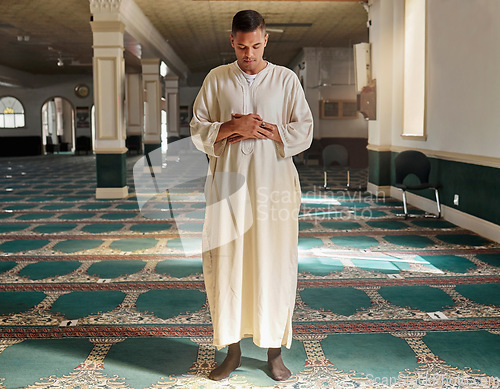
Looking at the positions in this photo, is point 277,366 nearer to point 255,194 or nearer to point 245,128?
point 255,194

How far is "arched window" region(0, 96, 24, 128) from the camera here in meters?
24.2

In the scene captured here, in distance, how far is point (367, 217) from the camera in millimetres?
7242

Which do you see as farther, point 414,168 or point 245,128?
point 414,168

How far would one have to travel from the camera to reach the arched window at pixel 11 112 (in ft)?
79.5

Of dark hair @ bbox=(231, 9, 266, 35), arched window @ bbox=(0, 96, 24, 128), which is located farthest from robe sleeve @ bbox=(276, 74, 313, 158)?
arched window @ bbox=(0, 96, 24, 128)

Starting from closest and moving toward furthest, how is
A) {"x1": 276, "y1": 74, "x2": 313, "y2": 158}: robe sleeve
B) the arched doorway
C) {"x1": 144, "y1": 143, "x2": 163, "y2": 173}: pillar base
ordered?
{"x1": 276, "y1": 74, "x2": 313, "y2": 158}: robe sleeve < {"x1": 144, "y1": 143, "x2": 163, "y2": 173}: pillar base < the arched doorway

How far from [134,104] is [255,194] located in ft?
63.9

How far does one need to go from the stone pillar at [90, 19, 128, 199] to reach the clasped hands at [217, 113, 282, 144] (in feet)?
24.0

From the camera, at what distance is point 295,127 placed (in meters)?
2.51

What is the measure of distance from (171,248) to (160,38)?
940 centimetres

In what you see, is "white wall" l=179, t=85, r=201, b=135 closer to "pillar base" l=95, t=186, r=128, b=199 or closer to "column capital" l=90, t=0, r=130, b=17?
"column capital" l=90, t=0, r=130, b=17

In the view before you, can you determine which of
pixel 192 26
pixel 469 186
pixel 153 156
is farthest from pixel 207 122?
pixel 153 156

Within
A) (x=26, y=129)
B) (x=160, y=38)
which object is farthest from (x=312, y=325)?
(x=26, y=129)

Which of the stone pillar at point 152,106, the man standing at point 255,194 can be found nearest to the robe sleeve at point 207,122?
the man standing at point 255,194
